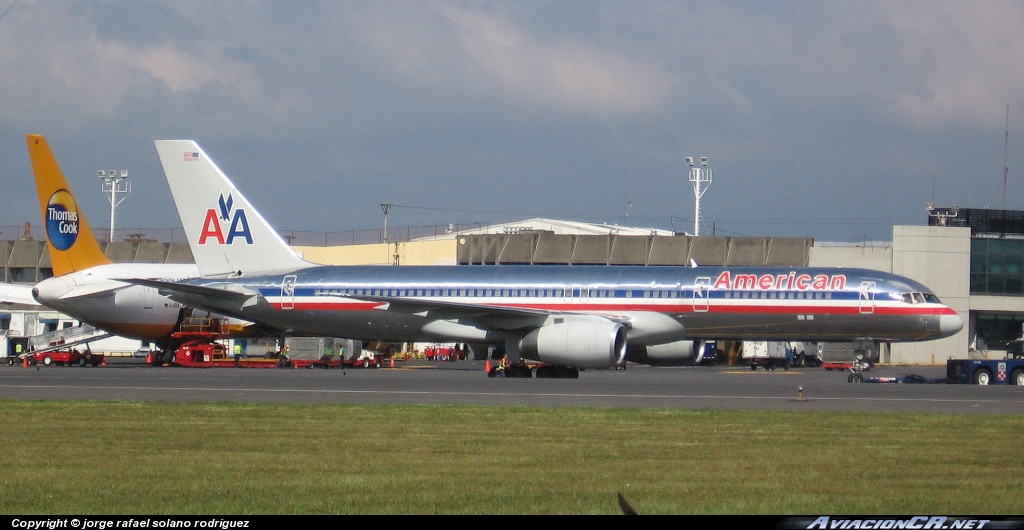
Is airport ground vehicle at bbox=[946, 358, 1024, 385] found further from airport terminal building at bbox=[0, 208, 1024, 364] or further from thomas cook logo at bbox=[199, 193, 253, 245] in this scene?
airport terminal building at bbox=[0, 208, 1024, 364]

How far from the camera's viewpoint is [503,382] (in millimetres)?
33750

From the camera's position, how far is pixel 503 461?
1453 centimetres

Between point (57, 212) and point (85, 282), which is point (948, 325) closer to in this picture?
point (85, 282)

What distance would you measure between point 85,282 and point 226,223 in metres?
11.2

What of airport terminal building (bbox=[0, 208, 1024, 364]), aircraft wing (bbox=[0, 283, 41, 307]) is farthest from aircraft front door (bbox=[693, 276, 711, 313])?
aircraft wing (bbox=[0, 283, 41, 307])

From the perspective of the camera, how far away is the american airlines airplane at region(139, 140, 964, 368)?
37.4 m

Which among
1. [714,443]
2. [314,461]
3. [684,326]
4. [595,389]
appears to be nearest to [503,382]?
[595,389]

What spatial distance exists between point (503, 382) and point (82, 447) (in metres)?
18.9

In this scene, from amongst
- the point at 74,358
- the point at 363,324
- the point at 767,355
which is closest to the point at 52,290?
the point at 74,358

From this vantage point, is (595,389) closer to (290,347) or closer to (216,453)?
(216,453)

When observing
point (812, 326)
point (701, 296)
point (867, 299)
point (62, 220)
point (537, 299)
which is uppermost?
point (62, 220)

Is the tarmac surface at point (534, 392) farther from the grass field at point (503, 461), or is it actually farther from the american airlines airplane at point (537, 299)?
the grass field at point (503, 461)

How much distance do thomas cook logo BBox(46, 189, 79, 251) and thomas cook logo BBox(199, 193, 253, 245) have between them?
12.1 m

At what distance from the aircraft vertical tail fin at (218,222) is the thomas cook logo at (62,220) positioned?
10737mm
